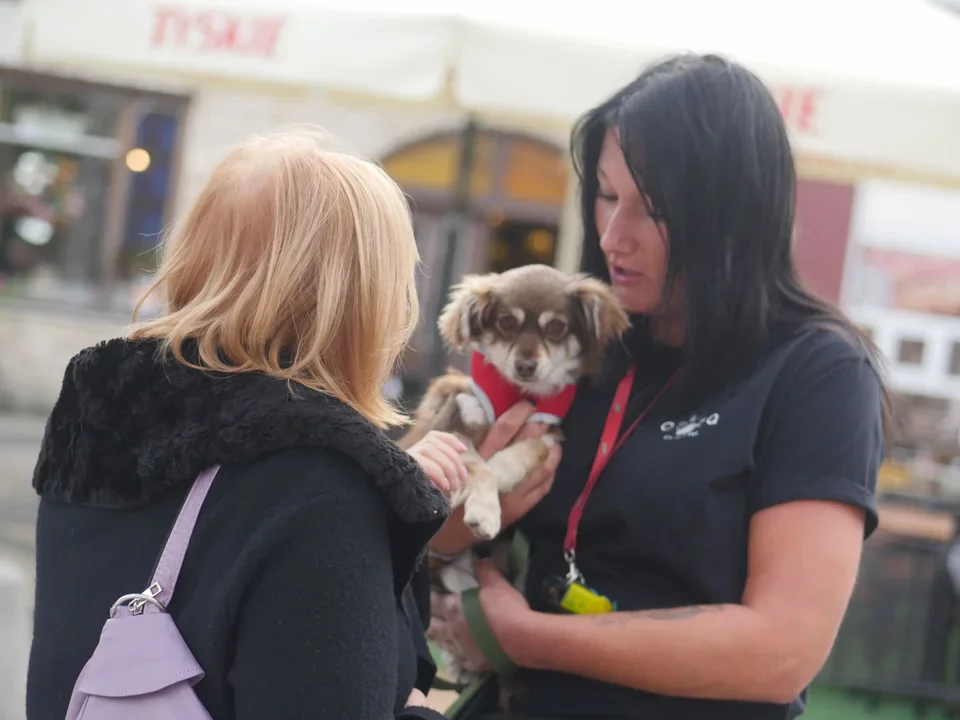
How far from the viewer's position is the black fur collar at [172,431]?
1326 millimetres

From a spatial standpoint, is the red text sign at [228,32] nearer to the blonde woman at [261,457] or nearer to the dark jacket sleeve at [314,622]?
the blonde woman at [261,457]

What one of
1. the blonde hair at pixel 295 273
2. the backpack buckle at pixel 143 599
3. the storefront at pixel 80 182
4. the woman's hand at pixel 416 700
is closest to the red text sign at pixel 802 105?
the blonde hair at pixel 295 273

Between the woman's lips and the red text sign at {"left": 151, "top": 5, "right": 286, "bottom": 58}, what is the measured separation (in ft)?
8.90

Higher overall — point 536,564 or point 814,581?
point 814,581

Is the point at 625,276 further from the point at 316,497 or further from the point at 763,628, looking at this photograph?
the point at 316,497

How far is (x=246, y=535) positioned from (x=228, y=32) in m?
3.55

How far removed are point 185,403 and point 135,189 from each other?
12.3 metres

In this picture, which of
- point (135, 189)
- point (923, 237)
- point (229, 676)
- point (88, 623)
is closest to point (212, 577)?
point (229, 676)

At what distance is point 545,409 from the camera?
2361 millimetres

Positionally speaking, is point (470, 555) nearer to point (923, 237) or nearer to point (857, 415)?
point (857, 415)

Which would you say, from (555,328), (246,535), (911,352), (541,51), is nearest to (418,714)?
(246,535)

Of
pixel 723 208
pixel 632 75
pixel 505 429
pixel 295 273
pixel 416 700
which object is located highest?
pixel 632 75

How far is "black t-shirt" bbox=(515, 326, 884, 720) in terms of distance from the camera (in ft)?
5.66

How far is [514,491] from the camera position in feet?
6.99
